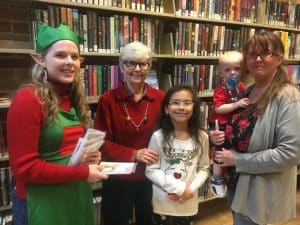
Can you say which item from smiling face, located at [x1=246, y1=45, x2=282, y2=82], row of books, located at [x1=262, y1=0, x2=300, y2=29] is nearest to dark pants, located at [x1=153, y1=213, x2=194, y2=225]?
smiling face, located at [x1=246, y1=45, x2=282, y2=82]

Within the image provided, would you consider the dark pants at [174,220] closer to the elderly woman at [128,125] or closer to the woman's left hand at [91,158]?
the elderly woman at [128,125]

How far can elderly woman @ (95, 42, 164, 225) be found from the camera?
61.4 inches

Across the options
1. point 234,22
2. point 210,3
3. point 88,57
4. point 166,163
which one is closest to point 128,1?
point 88,57

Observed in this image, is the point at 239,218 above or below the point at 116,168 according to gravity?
below

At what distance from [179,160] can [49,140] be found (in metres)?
0.66

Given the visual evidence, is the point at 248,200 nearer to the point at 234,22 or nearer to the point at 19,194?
the point at 19,194

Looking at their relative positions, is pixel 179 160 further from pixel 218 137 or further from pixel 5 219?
pixel 5 219

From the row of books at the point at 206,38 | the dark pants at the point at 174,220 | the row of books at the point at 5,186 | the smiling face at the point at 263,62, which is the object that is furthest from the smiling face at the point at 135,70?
the row of books at the point at 5,186

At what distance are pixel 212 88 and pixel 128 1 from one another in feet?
3.42

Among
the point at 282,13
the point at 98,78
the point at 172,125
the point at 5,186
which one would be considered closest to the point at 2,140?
the point at 5,186

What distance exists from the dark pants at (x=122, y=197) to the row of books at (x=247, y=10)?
4.54 ft

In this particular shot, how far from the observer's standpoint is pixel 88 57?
223 cm

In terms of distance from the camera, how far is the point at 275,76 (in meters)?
1.26

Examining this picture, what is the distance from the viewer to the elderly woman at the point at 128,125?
5.12 feet
